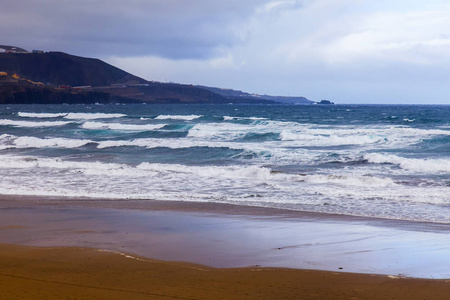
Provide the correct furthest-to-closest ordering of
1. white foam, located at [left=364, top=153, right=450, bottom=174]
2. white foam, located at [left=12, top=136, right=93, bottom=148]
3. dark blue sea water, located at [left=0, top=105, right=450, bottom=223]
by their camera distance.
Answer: white foam, located at [left=12, top=136, right=93, bottom=148]
white foam, located at [left=364, top=153, right=450, bottom=174]
dark blue sea water, located at [left=0, top=105, right=450, bottom=223]

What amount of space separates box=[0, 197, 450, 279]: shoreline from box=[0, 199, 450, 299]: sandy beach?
14mm

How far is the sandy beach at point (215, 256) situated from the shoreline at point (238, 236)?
0.05 feet

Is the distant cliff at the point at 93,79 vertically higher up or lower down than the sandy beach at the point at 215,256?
higher up

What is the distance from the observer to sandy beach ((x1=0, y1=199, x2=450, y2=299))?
4.69 meters

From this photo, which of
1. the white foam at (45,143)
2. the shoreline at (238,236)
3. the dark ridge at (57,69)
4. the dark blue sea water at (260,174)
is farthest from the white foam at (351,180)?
the dark ridge at (57,69)

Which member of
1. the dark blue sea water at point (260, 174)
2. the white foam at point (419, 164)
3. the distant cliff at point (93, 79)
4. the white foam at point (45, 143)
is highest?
the distant cliff at point (93, 79)

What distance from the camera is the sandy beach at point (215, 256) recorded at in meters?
4.69

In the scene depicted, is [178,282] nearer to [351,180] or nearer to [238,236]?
[238,236]

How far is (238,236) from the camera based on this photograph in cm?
723

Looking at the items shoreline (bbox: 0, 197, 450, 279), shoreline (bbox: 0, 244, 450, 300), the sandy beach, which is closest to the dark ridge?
shoreline (bbox: 0, 197, 450, 279)

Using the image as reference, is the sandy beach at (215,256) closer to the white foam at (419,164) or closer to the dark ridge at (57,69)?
the white foam at (419,164)

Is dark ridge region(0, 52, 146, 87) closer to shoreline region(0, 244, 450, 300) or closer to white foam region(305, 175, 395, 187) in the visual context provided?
white foam region(305, 175, 395, 187)

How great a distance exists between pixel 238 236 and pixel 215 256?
1.22 m

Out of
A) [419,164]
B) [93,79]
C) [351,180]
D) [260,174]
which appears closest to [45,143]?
[260,174]
